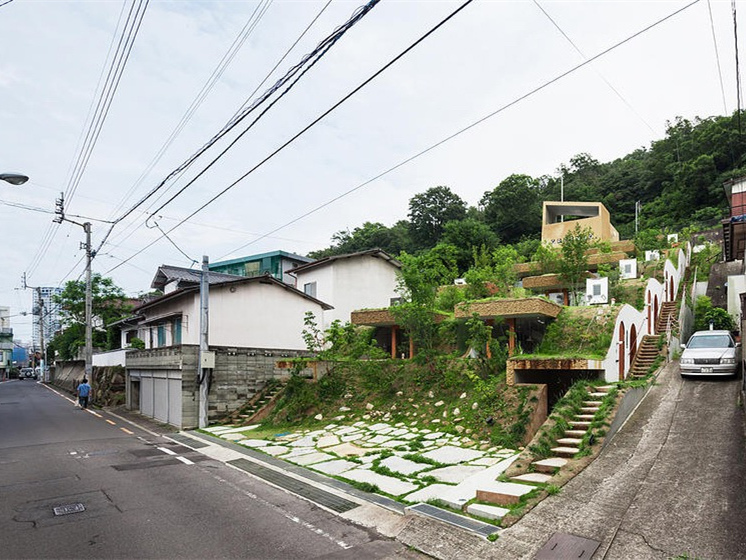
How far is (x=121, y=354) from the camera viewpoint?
29656 mm

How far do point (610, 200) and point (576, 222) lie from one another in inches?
857

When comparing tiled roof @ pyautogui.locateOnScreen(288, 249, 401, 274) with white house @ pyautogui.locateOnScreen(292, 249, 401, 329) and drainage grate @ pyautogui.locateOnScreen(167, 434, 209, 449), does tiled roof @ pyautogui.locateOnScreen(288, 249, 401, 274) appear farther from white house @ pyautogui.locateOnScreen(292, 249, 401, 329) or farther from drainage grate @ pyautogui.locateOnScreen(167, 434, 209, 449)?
drainage grate @ pyautogui.locateOnScreen(167, 434, 209, 449)

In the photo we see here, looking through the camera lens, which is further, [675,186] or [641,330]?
[675,186]

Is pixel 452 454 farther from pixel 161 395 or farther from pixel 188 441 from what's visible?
pixel 161 395

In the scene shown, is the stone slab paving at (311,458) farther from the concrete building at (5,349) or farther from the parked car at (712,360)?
the concrete building at (5,349)

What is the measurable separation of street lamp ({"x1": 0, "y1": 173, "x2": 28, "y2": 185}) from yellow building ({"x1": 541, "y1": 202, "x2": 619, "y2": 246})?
3182cm

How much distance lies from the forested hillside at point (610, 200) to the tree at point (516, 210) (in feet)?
0.34

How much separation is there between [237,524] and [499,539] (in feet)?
12.4

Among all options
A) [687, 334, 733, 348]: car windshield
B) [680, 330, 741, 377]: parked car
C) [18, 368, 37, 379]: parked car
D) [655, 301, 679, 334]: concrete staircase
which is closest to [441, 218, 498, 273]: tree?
[655, 301, 679, 334]: concrete staircase

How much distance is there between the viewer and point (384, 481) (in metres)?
9.12

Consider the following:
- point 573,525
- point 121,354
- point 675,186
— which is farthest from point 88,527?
point 675,186

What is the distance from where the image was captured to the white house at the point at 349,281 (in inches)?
1118

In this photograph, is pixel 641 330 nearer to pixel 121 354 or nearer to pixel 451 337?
pixel 451 337

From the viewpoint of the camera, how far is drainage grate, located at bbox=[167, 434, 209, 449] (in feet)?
46.2
